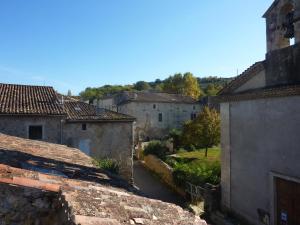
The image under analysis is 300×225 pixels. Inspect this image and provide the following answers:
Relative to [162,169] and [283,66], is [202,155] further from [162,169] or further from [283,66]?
[283,66]

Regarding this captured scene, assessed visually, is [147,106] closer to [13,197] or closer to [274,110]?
[274,110]

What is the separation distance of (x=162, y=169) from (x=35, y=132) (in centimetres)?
1064

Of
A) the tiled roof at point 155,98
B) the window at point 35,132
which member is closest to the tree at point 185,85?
the tiled roof at point 155,98

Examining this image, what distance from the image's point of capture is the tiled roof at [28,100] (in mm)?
17391

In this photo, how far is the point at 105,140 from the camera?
19.4 metres

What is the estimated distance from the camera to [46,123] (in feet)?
58.1

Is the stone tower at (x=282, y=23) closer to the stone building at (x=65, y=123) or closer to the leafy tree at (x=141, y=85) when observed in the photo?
the stone building at (x=65, y=123)

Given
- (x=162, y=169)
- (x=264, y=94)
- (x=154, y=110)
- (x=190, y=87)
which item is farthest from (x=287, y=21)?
(x=190, y=87)

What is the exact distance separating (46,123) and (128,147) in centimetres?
523

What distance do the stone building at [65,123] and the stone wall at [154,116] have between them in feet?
66.9

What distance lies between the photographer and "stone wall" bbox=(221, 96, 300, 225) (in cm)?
938

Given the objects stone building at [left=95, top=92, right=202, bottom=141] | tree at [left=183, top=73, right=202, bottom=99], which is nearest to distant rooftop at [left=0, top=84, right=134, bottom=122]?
stone building at [left=95, top=92, right=202, bottom=141]

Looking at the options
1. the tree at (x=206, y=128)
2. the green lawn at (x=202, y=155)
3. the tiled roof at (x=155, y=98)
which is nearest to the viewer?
the green lawn at (x=202, y=155)

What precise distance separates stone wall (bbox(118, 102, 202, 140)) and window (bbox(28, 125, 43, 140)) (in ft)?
75.7
